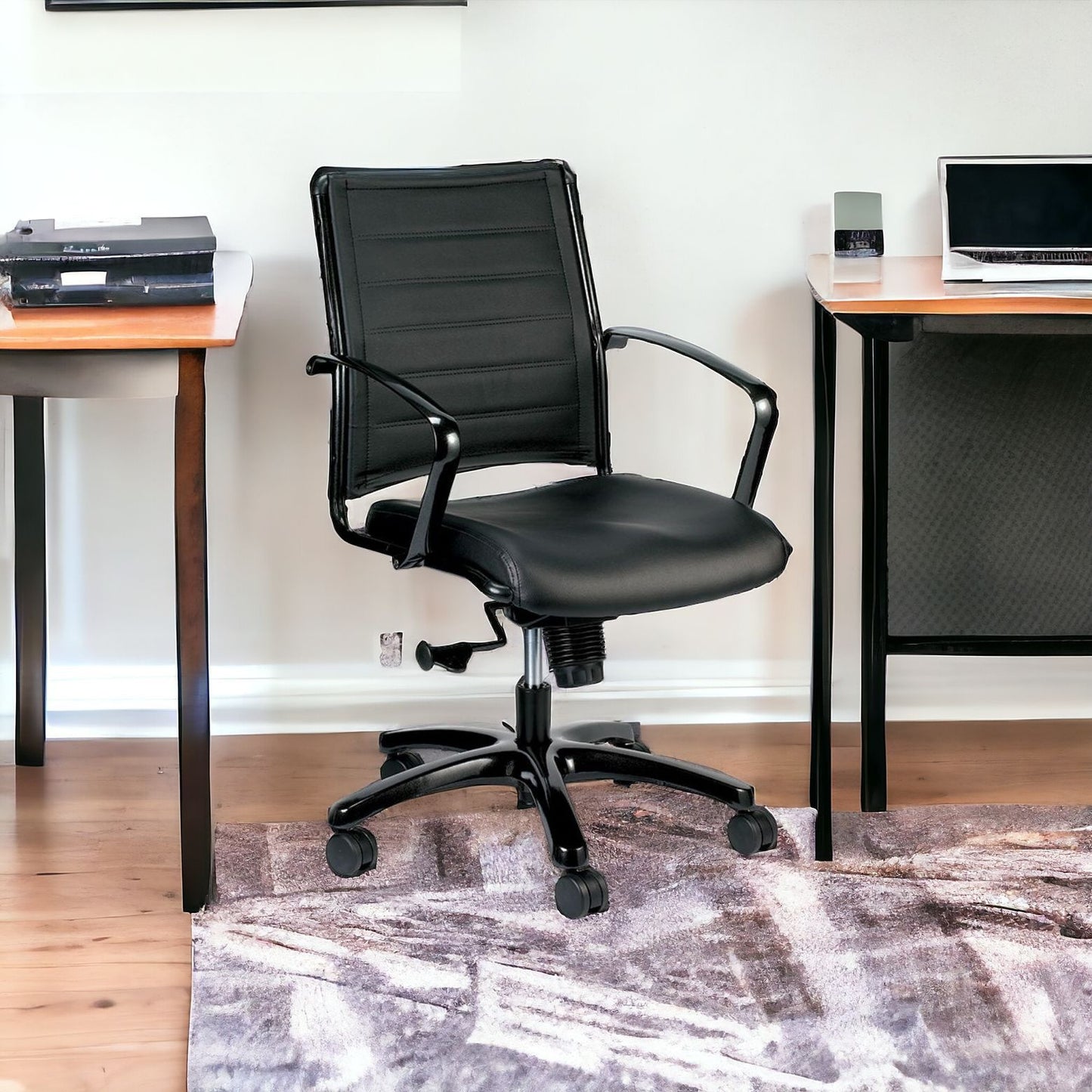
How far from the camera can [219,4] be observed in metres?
2.34

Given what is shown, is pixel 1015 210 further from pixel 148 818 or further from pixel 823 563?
pixel 148 818

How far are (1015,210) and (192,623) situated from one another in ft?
4.94

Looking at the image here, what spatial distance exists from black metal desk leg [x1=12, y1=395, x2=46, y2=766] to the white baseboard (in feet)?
0.51

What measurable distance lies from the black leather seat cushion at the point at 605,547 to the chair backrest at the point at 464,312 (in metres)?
0.14

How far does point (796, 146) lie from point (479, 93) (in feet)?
1.92

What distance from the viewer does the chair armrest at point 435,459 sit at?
1814 mm

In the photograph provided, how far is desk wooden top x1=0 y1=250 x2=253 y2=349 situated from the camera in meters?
1.67

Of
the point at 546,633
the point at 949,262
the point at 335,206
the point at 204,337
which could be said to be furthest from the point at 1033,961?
the point at 335,206

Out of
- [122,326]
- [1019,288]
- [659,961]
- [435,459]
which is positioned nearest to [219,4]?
[122,326]

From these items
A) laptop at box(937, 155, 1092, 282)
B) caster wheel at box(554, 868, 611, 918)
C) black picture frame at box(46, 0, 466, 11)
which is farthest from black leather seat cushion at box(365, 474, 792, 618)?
black picture frame at box(46, 0, 466, 11)

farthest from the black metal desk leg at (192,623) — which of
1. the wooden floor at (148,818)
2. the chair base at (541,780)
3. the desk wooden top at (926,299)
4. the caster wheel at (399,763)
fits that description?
the desk wooden top at (926,299)

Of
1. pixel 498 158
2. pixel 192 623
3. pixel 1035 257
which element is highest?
pixel 498 158

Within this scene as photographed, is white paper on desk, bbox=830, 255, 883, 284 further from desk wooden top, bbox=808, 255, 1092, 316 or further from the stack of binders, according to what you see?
the stack of binders

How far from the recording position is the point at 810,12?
2.43 m
